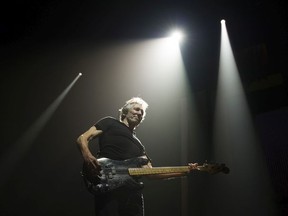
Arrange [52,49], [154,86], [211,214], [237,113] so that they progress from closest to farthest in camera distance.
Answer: [211,214], [237,113], [52,49], [154,86]

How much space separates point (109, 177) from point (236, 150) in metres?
2.77

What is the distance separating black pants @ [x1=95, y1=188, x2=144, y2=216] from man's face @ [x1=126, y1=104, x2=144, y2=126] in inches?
28.9

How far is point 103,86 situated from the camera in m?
5.72

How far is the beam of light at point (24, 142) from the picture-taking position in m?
5.10

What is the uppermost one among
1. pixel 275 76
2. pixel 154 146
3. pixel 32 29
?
pixel 32 29

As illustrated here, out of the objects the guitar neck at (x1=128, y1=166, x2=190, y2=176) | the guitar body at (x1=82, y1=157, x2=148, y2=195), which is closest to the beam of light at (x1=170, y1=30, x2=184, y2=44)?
the guitar neck at (x1=128, y1=166, x2=190, y2=176)

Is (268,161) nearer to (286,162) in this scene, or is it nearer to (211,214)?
(286,162)

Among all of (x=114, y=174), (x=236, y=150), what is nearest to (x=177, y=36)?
(x=236, y=150)

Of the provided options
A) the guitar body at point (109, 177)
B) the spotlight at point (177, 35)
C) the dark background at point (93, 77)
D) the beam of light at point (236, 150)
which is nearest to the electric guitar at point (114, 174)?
the guitar body at point (109, 177)

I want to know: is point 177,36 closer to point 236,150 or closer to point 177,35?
point 177,35

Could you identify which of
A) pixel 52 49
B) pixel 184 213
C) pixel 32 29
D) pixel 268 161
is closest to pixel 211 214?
pixel 184 213

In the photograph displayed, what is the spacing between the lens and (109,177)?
8.56ft

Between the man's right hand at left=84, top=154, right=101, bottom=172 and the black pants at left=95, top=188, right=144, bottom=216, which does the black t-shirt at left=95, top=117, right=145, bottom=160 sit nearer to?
the man's right hand at left=84, top=154, right=101, bottom=172

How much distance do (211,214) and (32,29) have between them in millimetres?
4091
